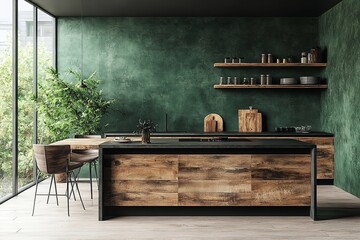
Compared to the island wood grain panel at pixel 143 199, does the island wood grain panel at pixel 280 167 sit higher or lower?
higher

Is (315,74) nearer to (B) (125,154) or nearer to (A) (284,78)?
(A) (284,78)

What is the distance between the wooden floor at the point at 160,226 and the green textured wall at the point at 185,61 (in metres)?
3.15

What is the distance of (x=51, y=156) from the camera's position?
5.85 m

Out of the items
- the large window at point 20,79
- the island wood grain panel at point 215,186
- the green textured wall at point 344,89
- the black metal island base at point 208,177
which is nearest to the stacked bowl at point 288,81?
the green textured wall at point 344,89

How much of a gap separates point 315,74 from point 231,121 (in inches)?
70.8

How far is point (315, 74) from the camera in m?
9.05

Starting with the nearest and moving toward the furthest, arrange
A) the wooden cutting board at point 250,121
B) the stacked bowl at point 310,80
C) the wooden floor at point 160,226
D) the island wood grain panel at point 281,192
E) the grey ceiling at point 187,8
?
1. the wooden floor at point 160,226
2. the island wood grain panel at point 281,192
3. the grey ceiling at point 187,8
4. the stacked bowl at point 310,80
5. the wooden cutting board at point 250,121

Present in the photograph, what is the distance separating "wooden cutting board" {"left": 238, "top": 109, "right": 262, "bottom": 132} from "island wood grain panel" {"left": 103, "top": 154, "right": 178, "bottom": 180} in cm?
340

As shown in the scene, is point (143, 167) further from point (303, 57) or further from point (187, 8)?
point (303, 57)

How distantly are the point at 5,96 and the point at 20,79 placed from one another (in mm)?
732

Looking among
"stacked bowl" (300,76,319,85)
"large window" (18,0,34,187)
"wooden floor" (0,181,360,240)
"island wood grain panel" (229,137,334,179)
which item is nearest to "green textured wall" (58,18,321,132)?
"stacked bowl" (300,76,319,85)

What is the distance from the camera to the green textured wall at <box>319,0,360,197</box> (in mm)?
7145

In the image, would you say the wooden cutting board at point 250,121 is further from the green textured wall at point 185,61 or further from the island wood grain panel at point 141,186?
the island wood grain panel at point 141,186

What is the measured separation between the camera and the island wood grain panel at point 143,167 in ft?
19.1
